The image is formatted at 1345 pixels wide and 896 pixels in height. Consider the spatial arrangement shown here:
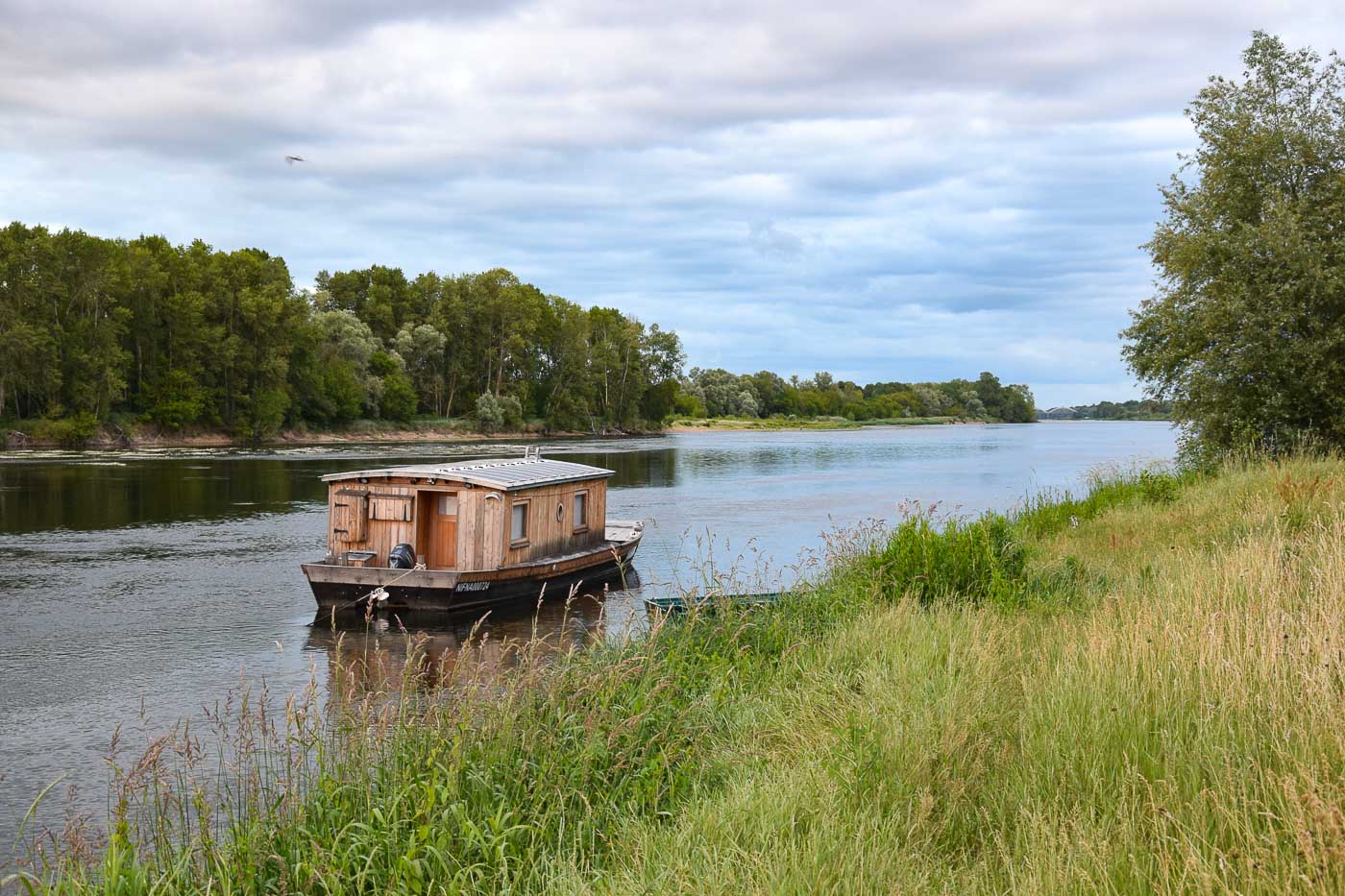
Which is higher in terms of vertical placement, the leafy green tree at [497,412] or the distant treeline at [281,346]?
the distant treeline at [281,346]

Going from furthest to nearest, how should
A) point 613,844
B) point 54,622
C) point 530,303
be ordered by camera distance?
point 530,303 → point 54,622 → point 613,844

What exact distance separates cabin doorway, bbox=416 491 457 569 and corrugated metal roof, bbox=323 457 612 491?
1.73 ft

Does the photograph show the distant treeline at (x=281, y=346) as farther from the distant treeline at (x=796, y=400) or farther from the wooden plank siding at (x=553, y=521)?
the wooden plank siding at (x=553, y=521)

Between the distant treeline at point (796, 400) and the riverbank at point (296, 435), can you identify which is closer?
the riverbank at point (296, 435)

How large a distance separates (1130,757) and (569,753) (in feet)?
12.1

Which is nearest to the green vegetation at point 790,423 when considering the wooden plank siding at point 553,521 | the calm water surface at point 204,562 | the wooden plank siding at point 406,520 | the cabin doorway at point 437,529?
the calm water surface at point 204,562

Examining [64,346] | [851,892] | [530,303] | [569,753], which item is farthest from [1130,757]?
[530,303]

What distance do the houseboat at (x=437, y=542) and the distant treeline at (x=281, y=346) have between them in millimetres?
52792

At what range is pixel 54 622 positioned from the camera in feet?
59.1

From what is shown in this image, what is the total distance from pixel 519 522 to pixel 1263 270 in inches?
642

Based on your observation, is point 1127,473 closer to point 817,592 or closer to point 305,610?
point 817,592

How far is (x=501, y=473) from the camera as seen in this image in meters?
21.2

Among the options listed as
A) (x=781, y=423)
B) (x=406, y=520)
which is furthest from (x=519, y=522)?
(x=781, y=423)

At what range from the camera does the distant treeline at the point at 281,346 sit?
6462 centimetres
